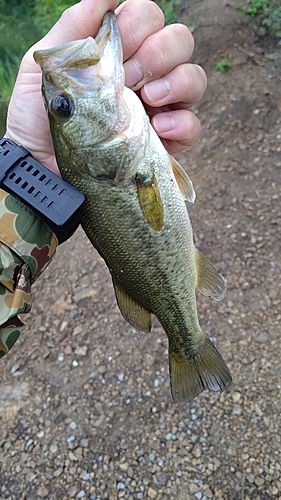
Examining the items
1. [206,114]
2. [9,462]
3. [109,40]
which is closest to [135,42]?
[109,40]

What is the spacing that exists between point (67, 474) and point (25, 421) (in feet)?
1.92

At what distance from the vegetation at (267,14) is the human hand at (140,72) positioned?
13.0 feet

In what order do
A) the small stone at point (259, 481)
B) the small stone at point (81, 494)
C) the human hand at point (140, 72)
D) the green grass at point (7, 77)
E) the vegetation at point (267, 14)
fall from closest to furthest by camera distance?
the human hand at point (140, 72) < the small stone at point (259, 481) < the small stone at point (81, 494) < the vegetation at point (267, 14) < the green grass at point (7, 77)

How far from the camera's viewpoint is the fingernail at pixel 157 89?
1.85 m

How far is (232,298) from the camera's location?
3809 millimetres

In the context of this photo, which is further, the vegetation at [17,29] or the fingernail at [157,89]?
the vegetation at [17,29]

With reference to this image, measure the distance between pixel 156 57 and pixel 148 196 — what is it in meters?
0.60

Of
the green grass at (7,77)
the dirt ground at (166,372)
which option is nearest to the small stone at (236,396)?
the dirt ground at (166,372)

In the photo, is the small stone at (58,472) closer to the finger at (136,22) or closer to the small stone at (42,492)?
the small stone at (42,492)

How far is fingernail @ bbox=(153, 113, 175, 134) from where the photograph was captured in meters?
1.96

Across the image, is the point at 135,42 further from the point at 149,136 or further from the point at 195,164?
the point at 195,164

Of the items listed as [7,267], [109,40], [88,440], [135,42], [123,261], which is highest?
[109,40]

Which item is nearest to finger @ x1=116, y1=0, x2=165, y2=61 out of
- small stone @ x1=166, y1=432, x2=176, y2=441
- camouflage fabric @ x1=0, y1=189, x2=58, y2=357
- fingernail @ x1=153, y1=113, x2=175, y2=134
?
fingernail @ x1=153, y1=113, x2=175, y2=134

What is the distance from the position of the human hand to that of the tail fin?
102 cm
